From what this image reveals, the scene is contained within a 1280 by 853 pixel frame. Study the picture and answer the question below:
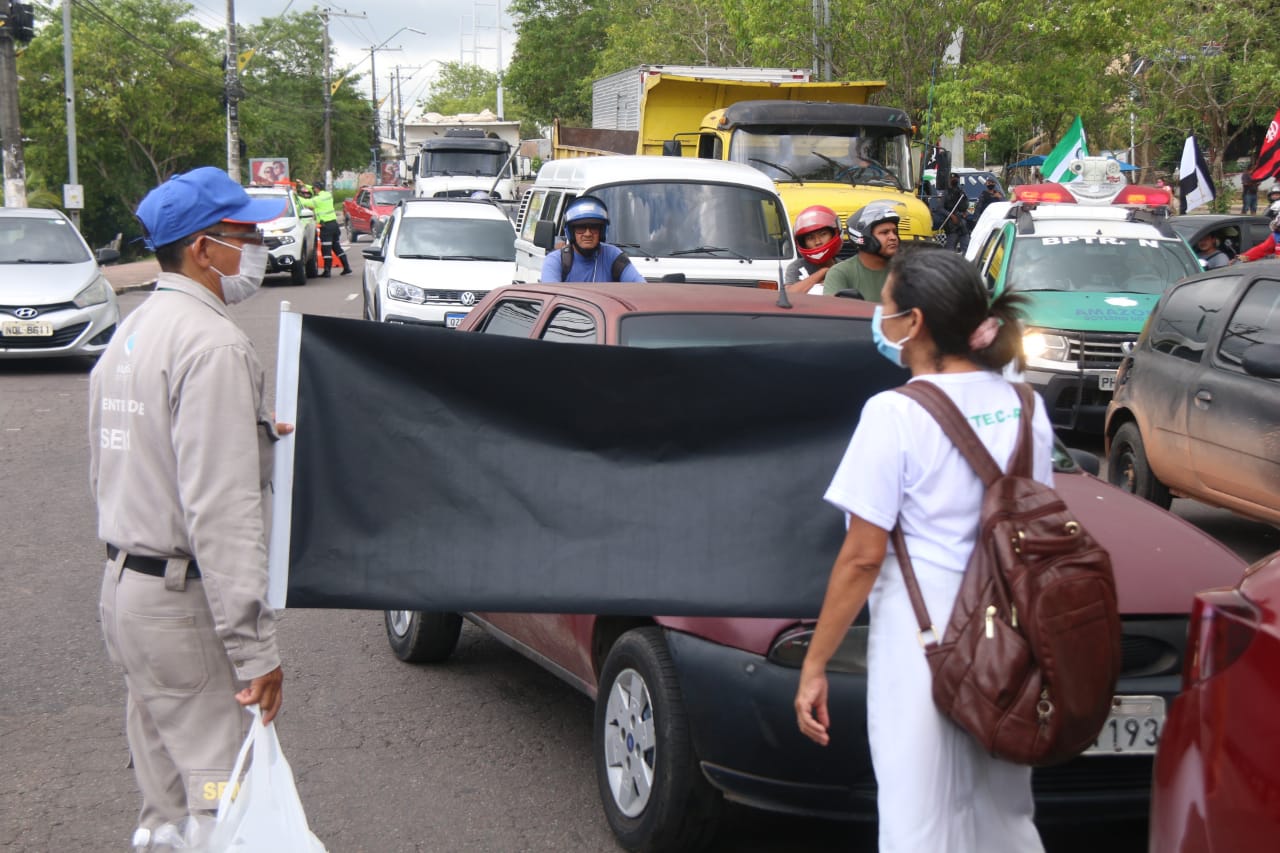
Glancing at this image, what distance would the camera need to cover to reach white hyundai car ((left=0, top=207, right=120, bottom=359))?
15031mm

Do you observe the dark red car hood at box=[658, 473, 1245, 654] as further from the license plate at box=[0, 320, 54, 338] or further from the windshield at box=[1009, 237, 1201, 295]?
the license plate at box=[0, 320, 54, 338]

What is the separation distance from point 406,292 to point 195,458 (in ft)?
45.4

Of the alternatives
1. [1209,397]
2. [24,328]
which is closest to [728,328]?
[1209,397]

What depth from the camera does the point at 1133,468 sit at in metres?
9.31

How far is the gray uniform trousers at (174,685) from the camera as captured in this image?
10.1 feet

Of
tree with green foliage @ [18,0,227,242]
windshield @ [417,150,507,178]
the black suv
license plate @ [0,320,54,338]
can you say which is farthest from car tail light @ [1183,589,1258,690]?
tree with green foliage @ [18,0,227,242]

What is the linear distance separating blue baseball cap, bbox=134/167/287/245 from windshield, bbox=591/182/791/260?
28.8 feet

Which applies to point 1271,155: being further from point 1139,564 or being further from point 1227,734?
point 1227,734

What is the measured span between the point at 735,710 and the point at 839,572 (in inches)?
38.5

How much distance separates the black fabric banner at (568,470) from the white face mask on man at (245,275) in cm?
22

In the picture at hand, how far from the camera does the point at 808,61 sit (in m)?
26.3

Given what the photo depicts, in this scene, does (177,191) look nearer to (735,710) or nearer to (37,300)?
(735,710)

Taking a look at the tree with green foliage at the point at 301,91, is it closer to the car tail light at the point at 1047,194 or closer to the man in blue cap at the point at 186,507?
the car tail light at the point at 1047,194

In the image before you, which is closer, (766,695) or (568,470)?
(568,470)
